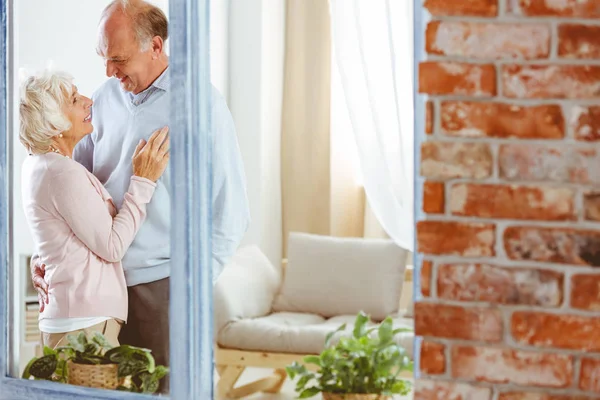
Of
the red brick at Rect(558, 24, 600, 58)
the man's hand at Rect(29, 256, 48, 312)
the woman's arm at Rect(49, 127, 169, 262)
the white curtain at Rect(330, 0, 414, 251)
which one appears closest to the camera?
the red brick at Rect(558, 24, 600, 58)

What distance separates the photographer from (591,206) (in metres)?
1.33

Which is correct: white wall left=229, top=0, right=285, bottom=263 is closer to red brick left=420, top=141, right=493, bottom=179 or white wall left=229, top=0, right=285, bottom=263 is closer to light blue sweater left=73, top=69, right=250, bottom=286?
light blue sweater left=73, top=69, right=250, bottom=286

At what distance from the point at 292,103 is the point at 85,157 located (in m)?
0.59

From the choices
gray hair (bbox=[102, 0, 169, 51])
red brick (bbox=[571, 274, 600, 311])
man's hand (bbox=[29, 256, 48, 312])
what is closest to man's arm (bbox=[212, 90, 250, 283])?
gray hair (bbox=[102, 0, 169, 51])

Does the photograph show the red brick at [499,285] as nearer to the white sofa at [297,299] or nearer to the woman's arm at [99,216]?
the white sofa at [297,299]

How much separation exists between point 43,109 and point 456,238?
1199mm

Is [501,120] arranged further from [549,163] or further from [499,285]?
[499,285]

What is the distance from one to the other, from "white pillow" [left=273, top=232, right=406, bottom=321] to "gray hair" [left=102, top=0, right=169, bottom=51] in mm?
611

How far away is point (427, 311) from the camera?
1.42m

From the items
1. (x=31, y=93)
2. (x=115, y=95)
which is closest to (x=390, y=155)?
(x=115, y=95)

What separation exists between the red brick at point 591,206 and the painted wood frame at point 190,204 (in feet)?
2.93

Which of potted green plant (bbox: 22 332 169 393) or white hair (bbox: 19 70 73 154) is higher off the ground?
white hair (bbox: 19 70 73 154)

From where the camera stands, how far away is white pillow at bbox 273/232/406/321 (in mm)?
1723

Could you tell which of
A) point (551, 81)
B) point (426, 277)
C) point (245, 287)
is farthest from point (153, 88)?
point (551, 81)
